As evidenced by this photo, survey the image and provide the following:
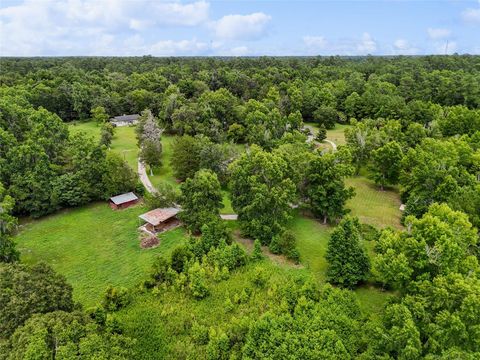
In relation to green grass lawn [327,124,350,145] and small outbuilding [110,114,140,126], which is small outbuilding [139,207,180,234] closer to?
green grass lawn [327,124,350,145]

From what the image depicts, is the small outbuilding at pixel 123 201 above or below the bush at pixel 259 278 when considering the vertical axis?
above

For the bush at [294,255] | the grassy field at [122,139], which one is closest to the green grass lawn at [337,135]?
the grassy field at [122,139]

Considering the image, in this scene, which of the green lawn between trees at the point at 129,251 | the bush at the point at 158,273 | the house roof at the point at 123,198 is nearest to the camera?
the green lawn between trees at the point at 129,251

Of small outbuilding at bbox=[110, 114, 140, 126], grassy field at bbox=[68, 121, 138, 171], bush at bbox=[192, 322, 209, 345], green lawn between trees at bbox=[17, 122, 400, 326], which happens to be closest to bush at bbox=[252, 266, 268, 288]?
green lawn between trees at bbox=[17, 122, 400, 326]

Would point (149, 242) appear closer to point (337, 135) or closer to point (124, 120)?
point (337, 135)

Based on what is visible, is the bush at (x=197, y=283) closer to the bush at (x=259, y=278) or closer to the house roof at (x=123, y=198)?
the bush at (x=259, y=278)

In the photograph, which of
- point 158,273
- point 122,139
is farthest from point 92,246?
point 122,139

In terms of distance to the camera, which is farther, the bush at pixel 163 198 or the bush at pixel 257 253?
the bush at pixel 163 198
